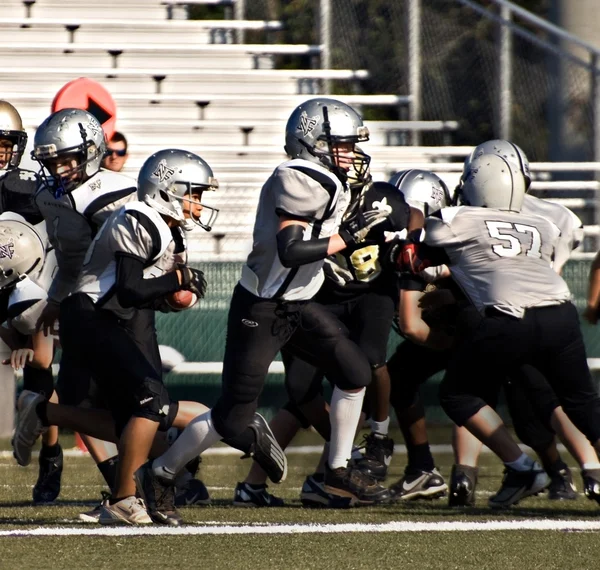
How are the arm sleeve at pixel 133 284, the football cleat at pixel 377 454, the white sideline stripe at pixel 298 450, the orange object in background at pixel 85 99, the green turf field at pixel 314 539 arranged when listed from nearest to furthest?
the green turf field at pixel 314 539 < the arm sleeve at pixel 133 284 < the football cleat at pixel 377 454 < the white sideline stripe at pixel 298 450 < the orange object in background at pixel 85 99

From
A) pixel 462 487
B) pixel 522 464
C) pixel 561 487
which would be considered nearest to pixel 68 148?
pixel 462 487

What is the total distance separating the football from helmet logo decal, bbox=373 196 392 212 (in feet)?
2.65

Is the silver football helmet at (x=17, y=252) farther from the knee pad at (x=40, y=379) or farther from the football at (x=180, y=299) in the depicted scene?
the football at (x=180, y=299)

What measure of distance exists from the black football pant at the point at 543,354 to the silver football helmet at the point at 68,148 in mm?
1667

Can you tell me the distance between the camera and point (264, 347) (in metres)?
5.21

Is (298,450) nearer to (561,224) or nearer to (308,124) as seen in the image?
(561,224)

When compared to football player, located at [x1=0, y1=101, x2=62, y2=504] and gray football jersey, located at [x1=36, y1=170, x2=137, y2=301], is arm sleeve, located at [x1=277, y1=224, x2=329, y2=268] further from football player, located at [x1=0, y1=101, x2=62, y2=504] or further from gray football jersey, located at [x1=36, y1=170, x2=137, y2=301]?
football player, located at [x1=0, y1=101, x2=62, y2=504]

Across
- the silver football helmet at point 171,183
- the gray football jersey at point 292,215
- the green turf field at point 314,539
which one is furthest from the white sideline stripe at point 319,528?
the silver football helmet at point 171,183

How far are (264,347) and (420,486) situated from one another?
1305mm

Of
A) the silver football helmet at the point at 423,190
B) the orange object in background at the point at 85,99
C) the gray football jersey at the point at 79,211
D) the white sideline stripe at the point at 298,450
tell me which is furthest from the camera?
the orange object in background at the point at 85,99

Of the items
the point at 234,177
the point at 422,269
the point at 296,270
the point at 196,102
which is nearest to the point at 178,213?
the point at 296,270

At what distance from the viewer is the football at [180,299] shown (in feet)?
17.4

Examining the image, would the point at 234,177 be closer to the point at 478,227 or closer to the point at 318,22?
the point at 318,22

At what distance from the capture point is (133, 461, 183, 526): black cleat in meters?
5.09
